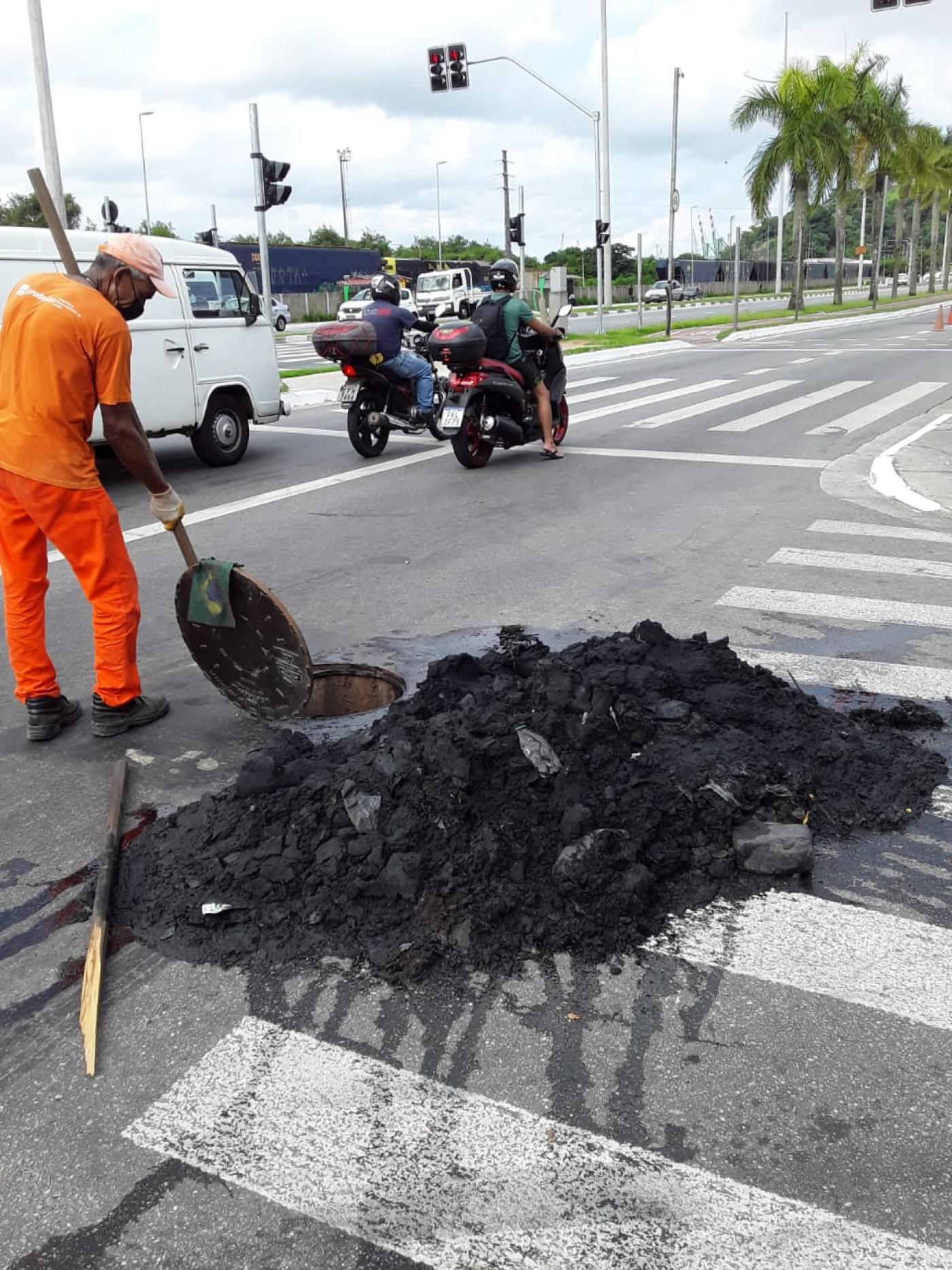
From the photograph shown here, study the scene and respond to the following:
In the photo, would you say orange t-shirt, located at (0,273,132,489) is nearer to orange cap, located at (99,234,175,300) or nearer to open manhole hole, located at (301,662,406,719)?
orange cap, located at (99,234,175,300)

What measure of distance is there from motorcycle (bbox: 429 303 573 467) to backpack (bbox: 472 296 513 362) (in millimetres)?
112

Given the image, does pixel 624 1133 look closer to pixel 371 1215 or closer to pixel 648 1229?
pixel 648 1229

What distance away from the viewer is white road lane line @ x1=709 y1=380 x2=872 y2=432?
13.7m

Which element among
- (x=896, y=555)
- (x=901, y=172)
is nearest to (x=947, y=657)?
(x=896, y=555)

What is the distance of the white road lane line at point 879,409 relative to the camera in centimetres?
1330

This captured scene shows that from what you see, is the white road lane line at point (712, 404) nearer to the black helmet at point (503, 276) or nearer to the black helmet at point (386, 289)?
the black helmet at point (503, 276)

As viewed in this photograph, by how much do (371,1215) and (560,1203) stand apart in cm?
38

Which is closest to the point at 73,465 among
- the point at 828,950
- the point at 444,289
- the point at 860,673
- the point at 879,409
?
the point at 828,950

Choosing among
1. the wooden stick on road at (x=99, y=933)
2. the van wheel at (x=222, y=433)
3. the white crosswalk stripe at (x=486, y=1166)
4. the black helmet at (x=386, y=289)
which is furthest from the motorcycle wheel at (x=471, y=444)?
the white crosswalk stripe at (x=486, y=1166)

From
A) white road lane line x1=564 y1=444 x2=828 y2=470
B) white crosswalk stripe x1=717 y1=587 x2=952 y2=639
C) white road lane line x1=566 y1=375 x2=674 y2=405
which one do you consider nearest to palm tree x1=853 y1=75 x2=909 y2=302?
white road lane line x1=566 y1=375 x2=674 y2=405

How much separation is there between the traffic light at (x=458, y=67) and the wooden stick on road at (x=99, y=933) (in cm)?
2705

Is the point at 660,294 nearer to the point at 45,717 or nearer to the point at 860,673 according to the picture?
the point at 860,673

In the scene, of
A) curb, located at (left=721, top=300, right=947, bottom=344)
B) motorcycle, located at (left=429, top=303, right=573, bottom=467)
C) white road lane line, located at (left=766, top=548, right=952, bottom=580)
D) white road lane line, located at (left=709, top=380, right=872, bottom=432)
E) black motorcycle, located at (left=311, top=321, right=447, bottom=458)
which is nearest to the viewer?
white road lane line, located at (left=766, top=548, right=952, bottom=580)

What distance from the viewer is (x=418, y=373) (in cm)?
1197
